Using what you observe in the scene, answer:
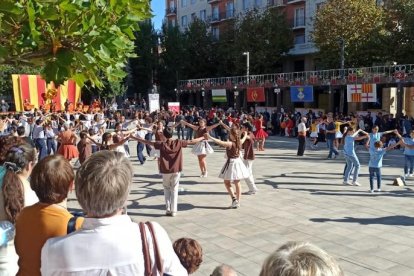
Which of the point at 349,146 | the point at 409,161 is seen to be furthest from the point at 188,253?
the point at 409,161

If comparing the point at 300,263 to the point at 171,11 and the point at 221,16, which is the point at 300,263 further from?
A: the point at 171,11

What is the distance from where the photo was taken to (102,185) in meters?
2.27

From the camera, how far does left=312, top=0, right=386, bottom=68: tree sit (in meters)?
30.4

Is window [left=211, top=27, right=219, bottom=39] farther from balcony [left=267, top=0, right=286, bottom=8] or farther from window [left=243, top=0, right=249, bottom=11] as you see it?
balcony [left=267, top=0, right=286, bottom=8]

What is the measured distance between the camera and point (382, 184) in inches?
480

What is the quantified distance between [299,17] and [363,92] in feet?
62.0

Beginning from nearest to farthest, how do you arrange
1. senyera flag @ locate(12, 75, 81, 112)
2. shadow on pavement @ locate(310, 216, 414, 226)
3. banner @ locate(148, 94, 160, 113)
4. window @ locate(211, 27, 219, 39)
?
shadow on pavement @ locate(310, 216, 414, 226), senyera flag @ locate(12, 75, 81, 112), banner @ locate(148, 94, 160, 113), window @ locate(211, 27, 219, 39)

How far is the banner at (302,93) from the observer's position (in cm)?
3088

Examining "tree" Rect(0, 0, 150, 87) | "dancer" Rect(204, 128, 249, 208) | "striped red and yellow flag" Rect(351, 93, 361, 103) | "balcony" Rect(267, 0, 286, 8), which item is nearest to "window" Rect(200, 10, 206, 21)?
"balcony" Rect(267, 0, 286, 8)

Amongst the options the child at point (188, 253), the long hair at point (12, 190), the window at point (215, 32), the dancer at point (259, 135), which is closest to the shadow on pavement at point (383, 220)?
the child at point (188, 253)

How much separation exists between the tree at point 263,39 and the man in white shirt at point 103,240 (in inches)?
1548

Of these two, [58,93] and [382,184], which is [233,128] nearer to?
[382,184]

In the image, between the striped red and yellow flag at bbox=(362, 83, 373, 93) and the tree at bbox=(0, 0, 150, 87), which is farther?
the striped red and yellow flag at bbox=(362, 83, 373, 93)

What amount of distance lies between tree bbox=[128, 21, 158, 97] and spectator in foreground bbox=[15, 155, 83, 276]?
48.6m
